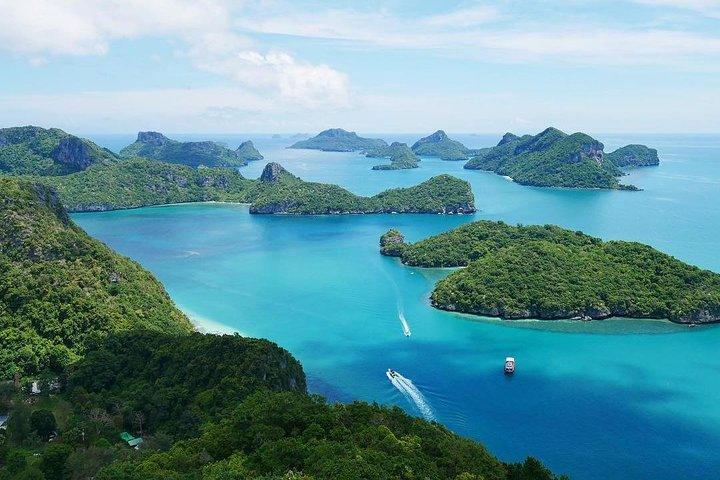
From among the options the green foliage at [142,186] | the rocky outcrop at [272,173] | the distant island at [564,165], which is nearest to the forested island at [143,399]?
the green foliage at [142,186]

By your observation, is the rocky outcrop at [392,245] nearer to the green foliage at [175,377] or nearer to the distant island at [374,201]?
the distant island at [374,201]

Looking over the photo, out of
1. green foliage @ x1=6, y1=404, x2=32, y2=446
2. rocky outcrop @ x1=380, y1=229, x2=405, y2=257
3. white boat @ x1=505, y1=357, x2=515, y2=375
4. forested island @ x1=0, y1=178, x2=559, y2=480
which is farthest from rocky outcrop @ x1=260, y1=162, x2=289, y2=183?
green foliage @ x1=6, y1=404, x2=32, y2=446

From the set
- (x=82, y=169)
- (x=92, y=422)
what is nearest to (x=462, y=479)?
(x=92, y=422)

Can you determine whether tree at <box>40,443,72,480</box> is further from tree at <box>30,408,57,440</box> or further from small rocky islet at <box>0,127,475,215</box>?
small rocky islet at <box>0,127,475,215</box>

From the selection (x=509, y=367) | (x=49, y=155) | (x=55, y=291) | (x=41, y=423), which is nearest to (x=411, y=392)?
(x=509, y=367)

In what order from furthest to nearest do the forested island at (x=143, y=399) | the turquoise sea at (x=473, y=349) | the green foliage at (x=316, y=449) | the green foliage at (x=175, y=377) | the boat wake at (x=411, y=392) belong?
the boat wake at (x=411, y=392)
the turquoise sea at (x=473, y=349)
the green foliage at (x=175, y=377)
the forested island at (x=143, y=399)
the green foliage at (x=316, y=449)

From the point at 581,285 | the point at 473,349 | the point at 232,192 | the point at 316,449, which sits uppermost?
the point at 232,192

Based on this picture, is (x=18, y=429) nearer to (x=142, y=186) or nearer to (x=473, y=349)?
(x=473, y=349)
